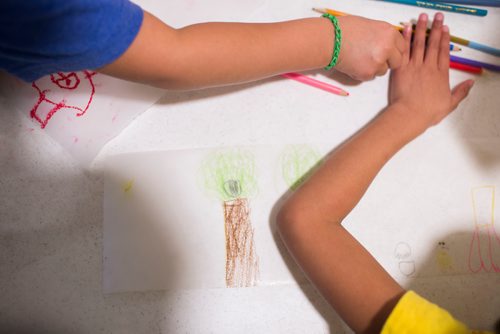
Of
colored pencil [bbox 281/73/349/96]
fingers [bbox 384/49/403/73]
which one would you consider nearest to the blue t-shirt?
colored pencil [bbox 281/73/349/96]

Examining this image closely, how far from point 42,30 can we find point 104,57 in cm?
6

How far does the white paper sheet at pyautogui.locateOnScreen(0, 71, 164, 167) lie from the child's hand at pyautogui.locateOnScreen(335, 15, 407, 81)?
261 millimetres

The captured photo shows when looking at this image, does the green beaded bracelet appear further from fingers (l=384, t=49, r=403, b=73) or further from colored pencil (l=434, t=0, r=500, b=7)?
colored pencil (l=434, t=0, r=500, b=7)

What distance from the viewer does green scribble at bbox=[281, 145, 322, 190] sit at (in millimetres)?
539

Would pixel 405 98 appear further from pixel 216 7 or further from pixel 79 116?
pixel 79 116

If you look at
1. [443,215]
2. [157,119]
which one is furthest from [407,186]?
[157,119]

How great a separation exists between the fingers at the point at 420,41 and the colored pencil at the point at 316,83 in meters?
0.11

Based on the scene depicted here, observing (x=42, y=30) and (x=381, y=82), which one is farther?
(x=381, y=82)

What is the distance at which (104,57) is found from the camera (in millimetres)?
422

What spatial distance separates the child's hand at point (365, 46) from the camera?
0.54 metres

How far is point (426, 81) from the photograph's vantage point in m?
0.56

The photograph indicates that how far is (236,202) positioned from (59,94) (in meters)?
0.29

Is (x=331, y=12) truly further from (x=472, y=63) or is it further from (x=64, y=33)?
(x=64, y=33)

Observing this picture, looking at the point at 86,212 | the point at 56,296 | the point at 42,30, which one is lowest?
the point at 56,296
